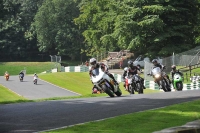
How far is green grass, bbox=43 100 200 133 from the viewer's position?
384 inches

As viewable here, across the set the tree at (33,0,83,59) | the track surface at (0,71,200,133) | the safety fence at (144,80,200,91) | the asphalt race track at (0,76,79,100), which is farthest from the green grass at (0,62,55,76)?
the track surface at (0,71,200,133)

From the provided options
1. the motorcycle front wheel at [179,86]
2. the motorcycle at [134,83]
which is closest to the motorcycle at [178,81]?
the motorcycle front wheel at [179,86]

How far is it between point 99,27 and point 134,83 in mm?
49142

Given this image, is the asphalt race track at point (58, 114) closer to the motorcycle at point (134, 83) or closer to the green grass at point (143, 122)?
the green grass at point (143, 122)

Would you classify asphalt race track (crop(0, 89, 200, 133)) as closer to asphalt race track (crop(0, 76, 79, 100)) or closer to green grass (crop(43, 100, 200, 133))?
green grass (crop(43, 100, 200, 133))

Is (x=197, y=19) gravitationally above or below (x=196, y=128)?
above

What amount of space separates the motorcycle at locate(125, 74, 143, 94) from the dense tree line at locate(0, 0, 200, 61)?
21244 millimetres

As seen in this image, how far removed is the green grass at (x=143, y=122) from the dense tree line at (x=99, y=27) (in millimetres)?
31858

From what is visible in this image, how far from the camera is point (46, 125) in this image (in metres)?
10.5

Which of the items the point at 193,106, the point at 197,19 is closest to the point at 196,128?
the point at 193,106

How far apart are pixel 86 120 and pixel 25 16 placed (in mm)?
101400

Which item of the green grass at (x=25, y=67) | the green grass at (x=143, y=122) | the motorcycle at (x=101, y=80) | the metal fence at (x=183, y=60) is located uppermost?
the green grass at (x=25, y=67)

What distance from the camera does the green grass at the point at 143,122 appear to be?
9.77m

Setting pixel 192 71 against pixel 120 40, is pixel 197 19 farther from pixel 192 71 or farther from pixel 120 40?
pixel 192 71
